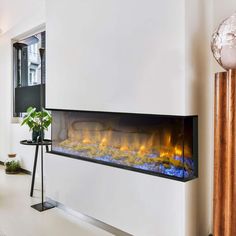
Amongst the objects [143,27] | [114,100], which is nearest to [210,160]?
[114,100]

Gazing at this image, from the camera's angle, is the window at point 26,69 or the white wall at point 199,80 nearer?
the white wall at point 199,80

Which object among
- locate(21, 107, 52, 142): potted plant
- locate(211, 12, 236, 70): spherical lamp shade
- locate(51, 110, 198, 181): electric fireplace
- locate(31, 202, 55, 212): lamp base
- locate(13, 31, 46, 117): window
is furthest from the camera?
locate(13, 31, 46, 117): window

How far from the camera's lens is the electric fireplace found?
6.47ft

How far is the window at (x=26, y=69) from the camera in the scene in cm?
400

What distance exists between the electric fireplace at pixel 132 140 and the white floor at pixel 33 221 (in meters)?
0.64

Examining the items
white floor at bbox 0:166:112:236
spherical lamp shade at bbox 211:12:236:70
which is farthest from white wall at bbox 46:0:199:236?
spherical lamp shade at bbox 211:12:236:70

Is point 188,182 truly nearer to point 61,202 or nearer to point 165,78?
point 165,78

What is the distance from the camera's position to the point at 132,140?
2.29 metres

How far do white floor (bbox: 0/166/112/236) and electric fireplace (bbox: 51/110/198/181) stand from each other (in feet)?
2.09

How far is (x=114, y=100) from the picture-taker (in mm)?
2270

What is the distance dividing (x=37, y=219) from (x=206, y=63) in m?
2.17

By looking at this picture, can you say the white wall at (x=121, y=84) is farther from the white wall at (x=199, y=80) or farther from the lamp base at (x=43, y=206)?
the lamp base at (x=43, y=206)

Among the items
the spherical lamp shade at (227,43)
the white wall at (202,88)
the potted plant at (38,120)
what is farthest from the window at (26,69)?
the spherical lamp shade at (227,43)

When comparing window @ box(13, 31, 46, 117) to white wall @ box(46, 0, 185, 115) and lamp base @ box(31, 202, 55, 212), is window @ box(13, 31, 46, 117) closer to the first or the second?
white wall @ box(46, 0, 185, 115)
